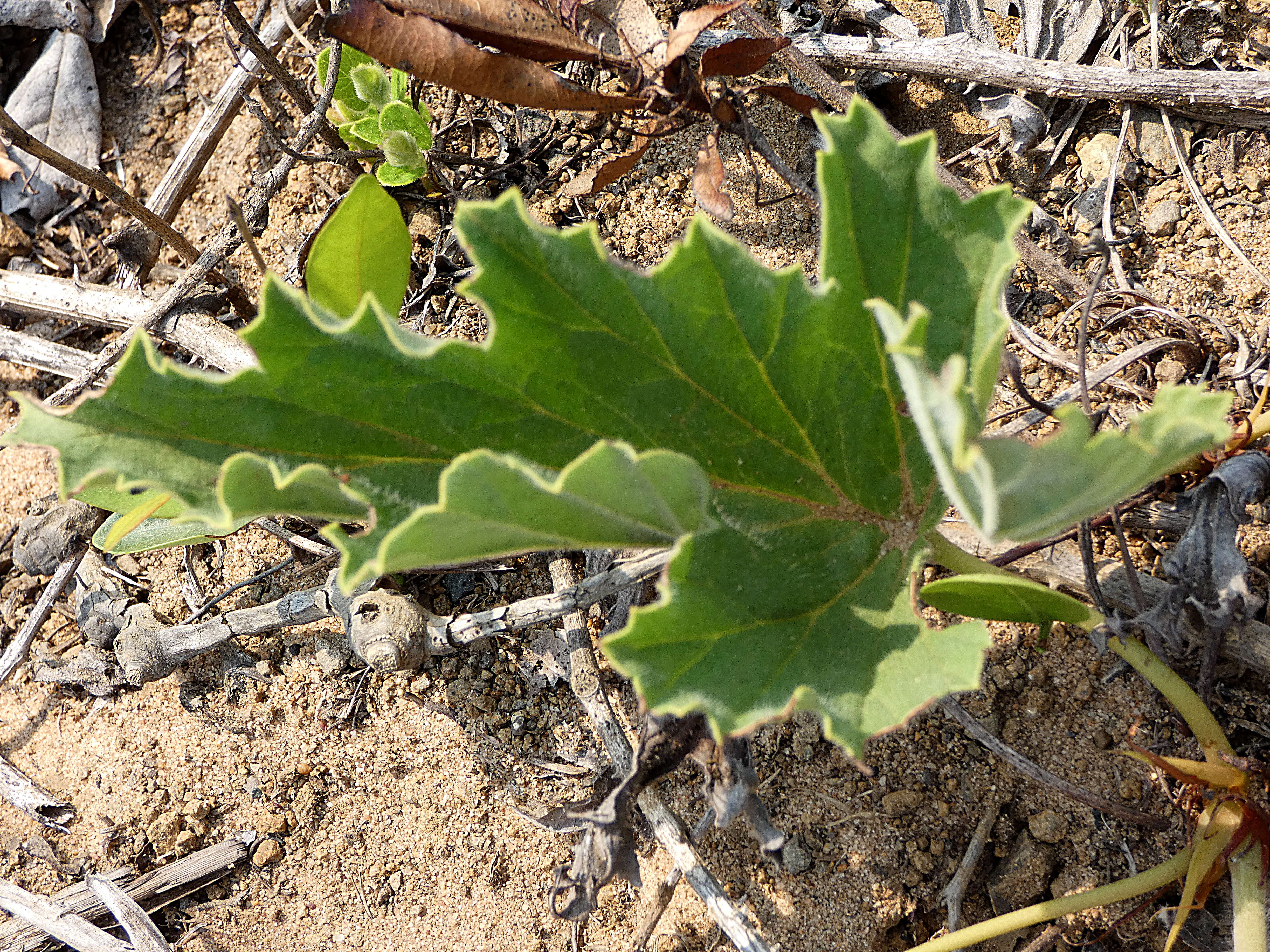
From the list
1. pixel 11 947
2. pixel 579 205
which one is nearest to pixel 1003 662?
pixel 579 205

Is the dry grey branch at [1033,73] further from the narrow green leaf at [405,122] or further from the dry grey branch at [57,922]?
the dry grey branch at [57,922]

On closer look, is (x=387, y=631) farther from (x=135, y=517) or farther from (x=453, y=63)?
(x=453, y=63)

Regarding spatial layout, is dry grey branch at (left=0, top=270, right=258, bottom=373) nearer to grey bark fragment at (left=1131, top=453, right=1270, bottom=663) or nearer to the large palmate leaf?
the large palmate leaf

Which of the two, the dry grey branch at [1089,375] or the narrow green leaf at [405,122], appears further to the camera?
the narrow green leaf at [405,122]

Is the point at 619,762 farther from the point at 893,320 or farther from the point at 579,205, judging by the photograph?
the point at 579,205

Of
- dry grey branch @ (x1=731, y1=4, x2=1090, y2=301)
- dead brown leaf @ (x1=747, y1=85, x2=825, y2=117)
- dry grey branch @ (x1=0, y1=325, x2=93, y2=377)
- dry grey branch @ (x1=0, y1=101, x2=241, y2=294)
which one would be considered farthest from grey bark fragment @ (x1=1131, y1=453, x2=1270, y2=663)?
dry grey branch @ (x1=0, y1=325, x2=93, y2=377)

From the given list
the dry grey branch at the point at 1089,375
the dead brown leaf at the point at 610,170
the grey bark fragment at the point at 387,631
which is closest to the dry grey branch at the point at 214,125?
the dead brown leaf at the point at 610,170
